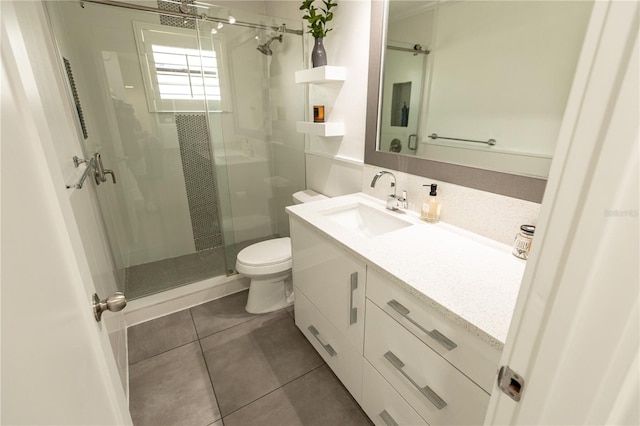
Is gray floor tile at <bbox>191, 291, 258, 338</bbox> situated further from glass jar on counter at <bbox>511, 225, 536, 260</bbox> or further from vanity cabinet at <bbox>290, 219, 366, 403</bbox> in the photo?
glass jar on counter at <bbox>511, 225, 536, 260</bbox>

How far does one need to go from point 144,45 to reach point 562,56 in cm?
253

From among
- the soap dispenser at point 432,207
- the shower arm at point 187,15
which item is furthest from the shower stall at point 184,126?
the soap dispenser at point 432,207

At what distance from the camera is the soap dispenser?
4.54 ft

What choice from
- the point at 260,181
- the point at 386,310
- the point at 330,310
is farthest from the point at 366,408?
the point at 260,181

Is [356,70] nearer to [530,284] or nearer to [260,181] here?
[260,181]

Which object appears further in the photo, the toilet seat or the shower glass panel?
the shower glass panel

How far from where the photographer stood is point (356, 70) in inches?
67.9

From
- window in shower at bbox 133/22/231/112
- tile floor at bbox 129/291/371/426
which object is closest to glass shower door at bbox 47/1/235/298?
window in shower at bbox 133/22/231/112

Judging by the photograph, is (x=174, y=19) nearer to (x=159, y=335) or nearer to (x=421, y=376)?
(x=159, y=335)

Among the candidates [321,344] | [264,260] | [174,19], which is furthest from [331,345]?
[174,19]

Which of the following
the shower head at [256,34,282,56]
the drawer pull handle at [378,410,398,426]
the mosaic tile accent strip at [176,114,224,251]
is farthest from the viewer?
the mosaic tile accent strip at [176,114,224,251]

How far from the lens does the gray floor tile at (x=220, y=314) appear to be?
195cm

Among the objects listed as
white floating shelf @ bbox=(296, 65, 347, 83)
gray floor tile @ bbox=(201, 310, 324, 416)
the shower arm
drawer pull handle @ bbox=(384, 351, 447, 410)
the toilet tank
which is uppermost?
the shower arm

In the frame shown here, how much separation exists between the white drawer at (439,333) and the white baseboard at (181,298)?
1.54 meters
